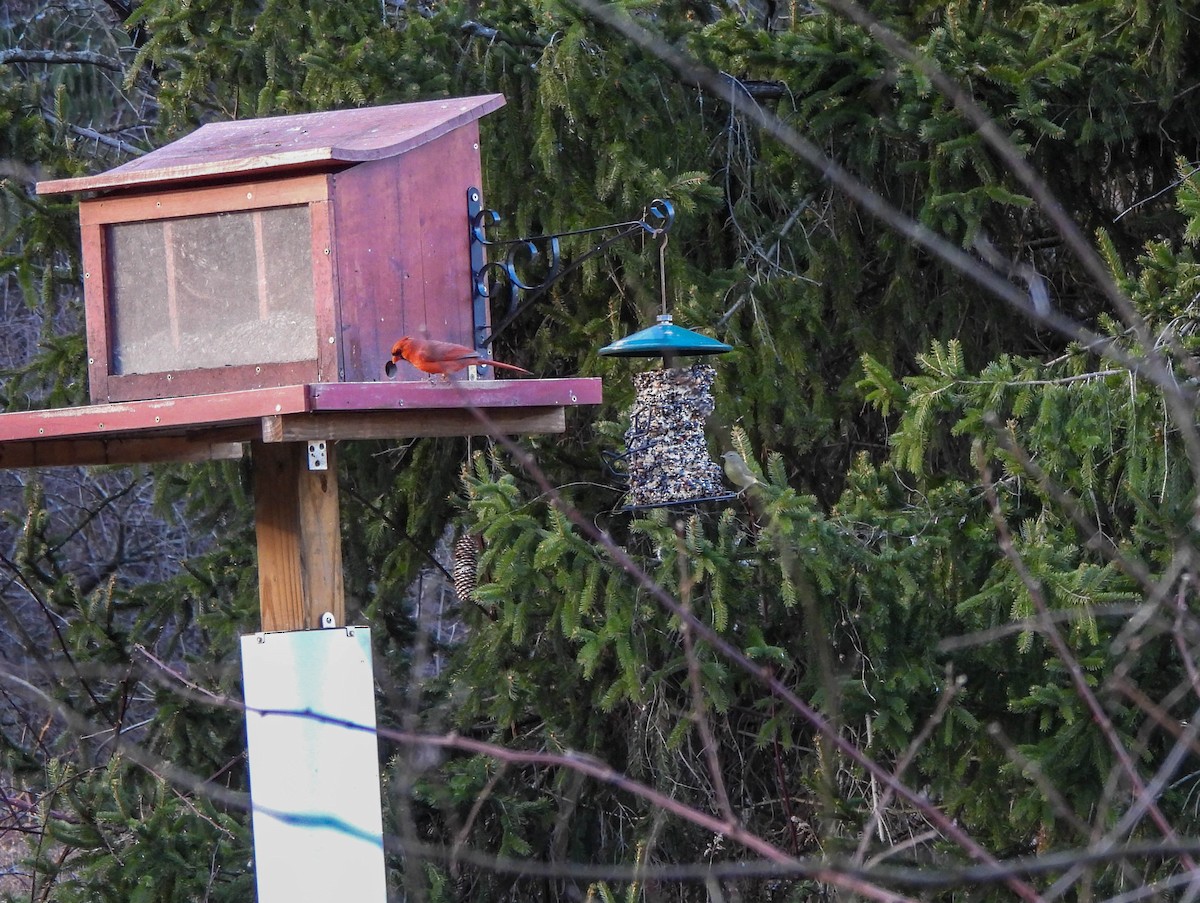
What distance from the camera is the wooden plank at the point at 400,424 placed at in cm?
272

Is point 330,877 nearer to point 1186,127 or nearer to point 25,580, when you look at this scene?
point 25,580

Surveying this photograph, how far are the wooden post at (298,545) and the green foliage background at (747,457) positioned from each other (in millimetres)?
637

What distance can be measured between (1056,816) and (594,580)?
60.1 inches

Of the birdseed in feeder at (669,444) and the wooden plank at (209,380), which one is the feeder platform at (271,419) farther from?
the birdseed in feeder at (669,444)

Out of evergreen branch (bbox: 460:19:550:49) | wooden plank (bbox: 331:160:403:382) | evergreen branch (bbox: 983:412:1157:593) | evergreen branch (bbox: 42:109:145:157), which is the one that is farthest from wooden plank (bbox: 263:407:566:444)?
evergreen branch (bbox: 42:109:145:157)

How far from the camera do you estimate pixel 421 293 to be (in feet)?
10.7

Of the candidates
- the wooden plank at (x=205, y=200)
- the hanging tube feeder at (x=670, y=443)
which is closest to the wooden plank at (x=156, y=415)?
the wooden plank at (x=205, y=200)

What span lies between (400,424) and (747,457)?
3.91 ft

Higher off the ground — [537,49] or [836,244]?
[537,49]

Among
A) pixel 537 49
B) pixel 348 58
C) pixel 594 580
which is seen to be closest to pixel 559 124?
pixel 537 49

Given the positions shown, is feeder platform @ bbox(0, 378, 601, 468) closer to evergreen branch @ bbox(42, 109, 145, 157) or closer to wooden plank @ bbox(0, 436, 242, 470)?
wooden plank @ bbox(0, 436, 242, 470)

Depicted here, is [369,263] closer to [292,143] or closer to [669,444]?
[292,143]

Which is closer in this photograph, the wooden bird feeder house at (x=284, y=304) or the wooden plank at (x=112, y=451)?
the wooden bird feeder house at (x=284, y=304)

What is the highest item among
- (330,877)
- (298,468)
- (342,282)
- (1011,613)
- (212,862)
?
(342,282)
